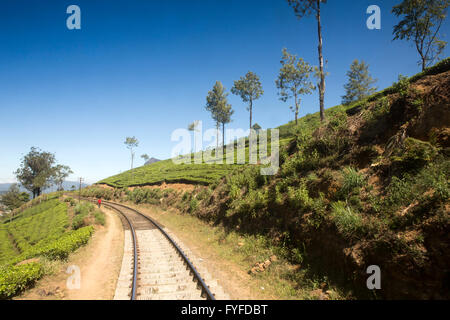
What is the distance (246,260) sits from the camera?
9.82 metres

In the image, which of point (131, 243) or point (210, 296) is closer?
point (210, 296)

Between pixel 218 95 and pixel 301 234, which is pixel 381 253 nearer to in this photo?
pixel 301 234

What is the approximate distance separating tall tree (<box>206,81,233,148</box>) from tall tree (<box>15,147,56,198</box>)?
238 feet

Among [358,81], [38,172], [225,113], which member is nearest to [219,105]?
[225,113]

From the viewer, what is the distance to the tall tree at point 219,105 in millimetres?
58250

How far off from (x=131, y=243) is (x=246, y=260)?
26.7ft

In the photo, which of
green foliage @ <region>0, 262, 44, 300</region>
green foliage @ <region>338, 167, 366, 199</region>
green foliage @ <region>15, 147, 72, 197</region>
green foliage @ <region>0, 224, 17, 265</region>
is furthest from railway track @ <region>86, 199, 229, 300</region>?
green foliage @ <region>15, 147, 72, 197</region>

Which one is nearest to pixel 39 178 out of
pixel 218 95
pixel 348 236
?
pixel 218 95

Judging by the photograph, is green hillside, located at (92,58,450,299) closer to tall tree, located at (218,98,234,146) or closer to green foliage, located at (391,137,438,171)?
green foliage, located at (391,137,438,171)

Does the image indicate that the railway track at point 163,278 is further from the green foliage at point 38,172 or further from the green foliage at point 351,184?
the green foliage at point 38,172

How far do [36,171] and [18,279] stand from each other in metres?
105

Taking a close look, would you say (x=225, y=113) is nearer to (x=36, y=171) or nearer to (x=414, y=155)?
(x=414, y=155)

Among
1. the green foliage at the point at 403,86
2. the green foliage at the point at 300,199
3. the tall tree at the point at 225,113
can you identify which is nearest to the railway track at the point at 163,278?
the green foliage at the point at 300,199

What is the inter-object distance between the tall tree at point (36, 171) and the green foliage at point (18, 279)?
308 feet
